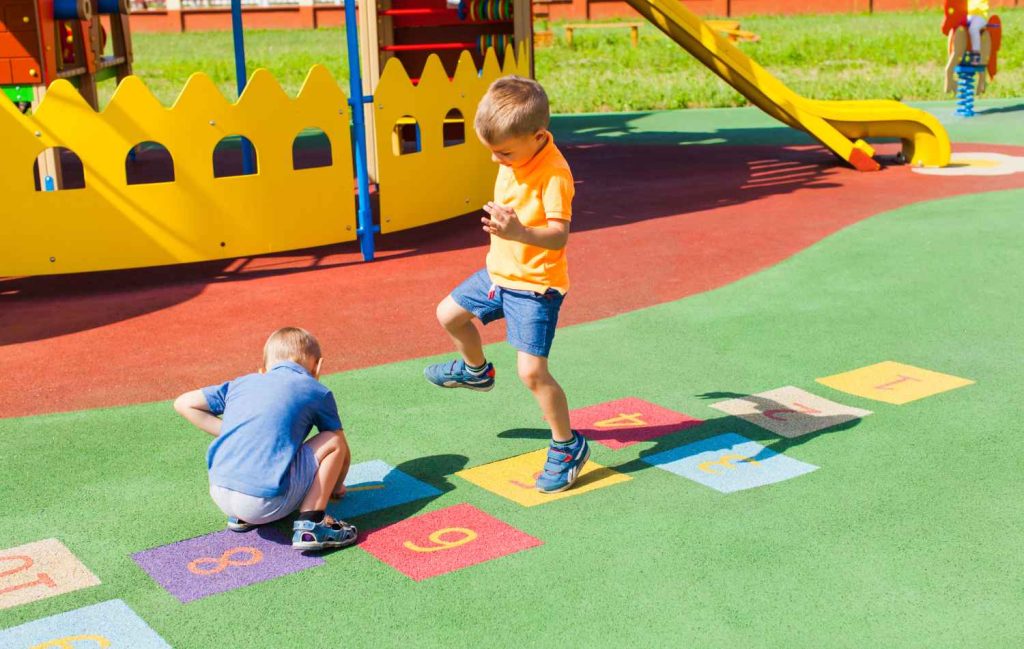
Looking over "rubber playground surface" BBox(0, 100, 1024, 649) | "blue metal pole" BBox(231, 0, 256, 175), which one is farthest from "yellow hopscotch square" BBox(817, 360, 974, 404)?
"blue metal pole" BBox(231, 0, 256, 175)

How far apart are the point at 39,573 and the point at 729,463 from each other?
2651 mm

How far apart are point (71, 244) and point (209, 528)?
4.92 m

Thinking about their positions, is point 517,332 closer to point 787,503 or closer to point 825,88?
point 787,503

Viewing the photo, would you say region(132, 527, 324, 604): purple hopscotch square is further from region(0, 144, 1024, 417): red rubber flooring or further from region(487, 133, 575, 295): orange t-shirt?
region(0, 144, 1024, 417): red rubber flooring

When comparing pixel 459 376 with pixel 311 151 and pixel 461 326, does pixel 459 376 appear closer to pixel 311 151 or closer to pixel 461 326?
pixel 461 326

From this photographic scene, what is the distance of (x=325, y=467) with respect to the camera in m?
4.12

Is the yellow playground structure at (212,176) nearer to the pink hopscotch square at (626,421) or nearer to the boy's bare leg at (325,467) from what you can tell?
the pink hopscotch square at (626,421)

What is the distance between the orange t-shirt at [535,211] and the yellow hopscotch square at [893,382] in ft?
6.54

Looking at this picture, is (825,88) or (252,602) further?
(825,88)

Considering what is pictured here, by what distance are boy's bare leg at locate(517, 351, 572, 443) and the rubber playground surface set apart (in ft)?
0.92

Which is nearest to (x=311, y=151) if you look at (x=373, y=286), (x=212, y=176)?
A: (x=212, y=176)

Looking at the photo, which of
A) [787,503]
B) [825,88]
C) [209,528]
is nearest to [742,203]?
[787,503]

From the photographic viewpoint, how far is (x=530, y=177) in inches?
170

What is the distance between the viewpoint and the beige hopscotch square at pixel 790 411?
5.19 meters
